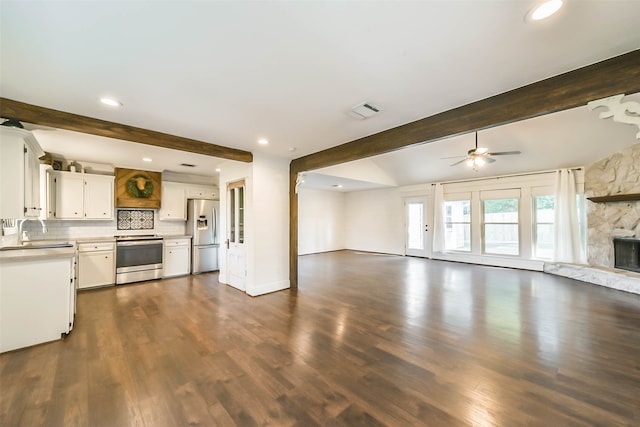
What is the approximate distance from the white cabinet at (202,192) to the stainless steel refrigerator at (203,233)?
186 millimetres

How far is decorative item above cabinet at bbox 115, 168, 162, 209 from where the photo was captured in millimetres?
5277

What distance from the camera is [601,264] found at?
5.32 m

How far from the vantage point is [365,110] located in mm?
2613

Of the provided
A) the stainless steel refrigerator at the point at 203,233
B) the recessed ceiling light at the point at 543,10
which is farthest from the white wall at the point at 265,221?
the recessed ceiling light at the point at 543,10

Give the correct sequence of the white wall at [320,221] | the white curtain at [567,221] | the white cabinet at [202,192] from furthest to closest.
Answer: the white wall at [320,221]
the white cabinet at [202,192]
the white curtain at [567,221]

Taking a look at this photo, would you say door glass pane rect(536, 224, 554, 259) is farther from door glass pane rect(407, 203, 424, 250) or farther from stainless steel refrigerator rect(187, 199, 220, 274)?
stainless steel refrigerator rect(187, 199, 220, 274)

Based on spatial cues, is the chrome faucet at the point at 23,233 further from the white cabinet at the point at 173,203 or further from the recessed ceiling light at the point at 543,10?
the recessed ceiling light at the point at 543,10

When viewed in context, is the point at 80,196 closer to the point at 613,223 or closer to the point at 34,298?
the point at 34,298

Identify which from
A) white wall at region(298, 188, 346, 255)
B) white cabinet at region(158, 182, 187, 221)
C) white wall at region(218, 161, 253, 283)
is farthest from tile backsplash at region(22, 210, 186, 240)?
white wall at region(298, 188, 346, 255)

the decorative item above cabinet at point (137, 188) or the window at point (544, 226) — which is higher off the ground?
the decorative item above cabinet at point (137, 188)

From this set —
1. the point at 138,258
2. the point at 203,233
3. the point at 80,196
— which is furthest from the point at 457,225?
the point at 80,196

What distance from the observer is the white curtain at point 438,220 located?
778cm

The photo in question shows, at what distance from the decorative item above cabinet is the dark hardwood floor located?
211cm

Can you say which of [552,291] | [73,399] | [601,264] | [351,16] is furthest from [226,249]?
[601,264]
